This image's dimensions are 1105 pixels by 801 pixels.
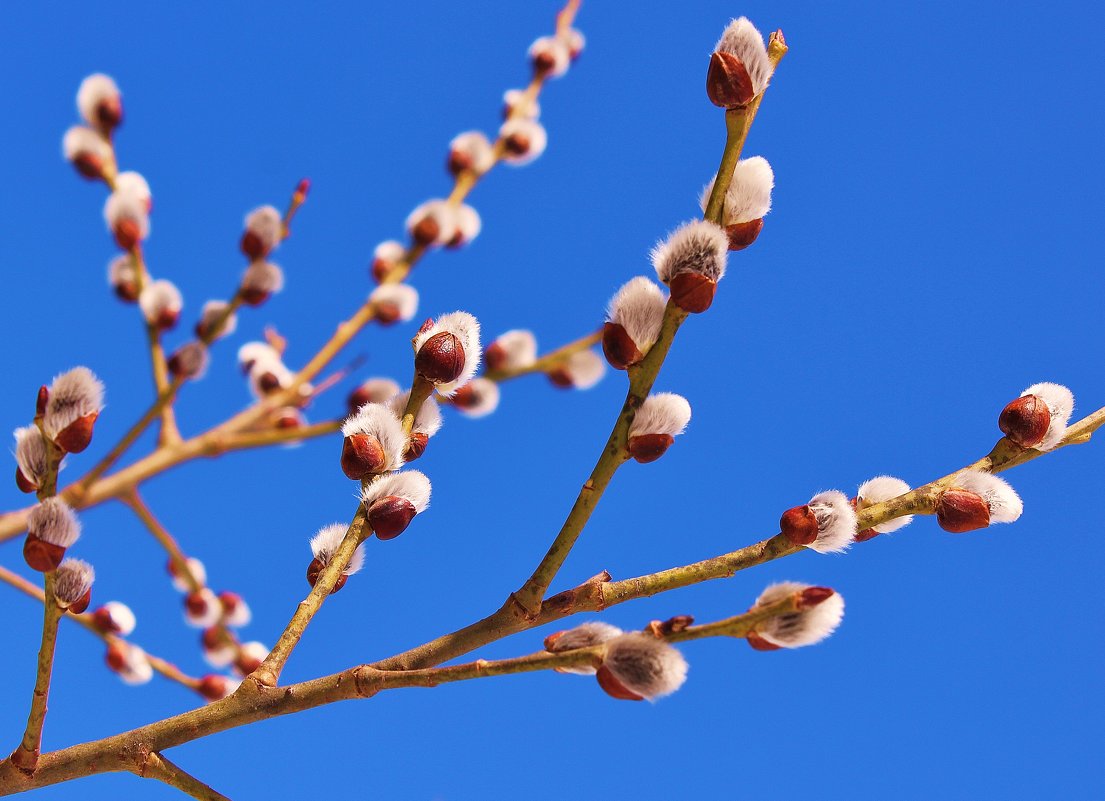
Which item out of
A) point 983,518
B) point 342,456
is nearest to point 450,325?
point 342,456

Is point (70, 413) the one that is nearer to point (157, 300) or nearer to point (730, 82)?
point (730, 82)

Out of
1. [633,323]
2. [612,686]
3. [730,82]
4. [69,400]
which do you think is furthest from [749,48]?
[69,400]

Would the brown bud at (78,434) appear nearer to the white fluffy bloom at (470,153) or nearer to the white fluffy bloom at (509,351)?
the white fluffy bloom at (509,351)

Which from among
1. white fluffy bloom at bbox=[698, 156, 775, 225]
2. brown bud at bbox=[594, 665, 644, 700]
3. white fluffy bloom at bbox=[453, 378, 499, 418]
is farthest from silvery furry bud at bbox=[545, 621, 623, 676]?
white fluffy bloom at bbox=[453, 378, 499, 418]

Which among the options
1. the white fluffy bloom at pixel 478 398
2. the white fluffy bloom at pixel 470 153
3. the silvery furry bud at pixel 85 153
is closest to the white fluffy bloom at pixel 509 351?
the white fluffy bloom at pixel 478 398

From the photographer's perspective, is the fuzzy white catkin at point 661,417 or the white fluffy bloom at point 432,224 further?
the white fluffy bloom at point 432,224

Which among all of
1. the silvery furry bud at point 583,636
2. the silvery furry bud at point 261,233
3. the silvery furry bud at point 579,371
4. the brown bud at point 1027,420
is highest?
the silvery furry bud at point 261,233

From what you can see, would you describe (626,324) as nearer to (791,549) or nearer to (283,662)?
(791,549)

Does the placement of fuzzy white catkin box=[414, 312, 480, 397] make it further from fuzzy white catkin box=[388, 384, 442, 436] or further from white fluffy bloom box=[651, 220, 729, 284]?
white fluffy bloom box=[651, 220, 729, 284]
